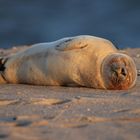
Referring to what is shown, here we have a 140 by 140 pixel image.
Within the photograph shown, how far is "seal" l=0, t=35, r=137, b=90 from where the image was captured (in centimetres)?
505

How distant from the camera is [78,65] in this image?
5152 mm

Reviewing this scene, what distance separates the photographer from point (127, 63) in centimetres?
511

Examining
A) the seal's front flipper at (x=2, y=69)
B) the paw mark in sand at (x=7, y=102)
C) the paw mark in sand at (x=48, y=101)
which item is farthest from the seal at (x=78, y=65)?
the paw mark in sand at (x=7, y=102)

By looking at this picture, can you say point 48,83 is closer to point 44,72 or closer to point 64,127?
point 44,72

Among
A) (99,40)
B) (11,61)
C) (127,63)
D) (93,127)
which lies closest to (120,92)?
(127,63)

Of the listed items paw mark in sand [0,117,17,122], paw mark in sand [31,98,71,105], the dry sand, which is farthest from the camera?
paw mark in sand [31,98,71,105]

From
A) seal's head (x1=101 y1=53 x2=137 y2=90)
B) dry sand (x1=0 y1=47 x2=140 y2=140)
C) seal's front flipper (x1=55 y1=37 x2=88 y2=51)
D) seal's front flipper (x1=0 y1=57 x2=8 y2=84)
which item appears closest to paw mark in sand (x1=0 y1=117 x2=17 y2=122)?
dry sand (x1=0 y1=47 x2=140 y2=140)

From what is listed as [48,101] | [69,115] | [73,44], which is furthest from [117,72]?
[69,115]

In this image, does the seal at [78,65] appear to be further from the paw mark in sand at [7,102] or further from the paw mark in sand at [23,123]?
the paw mark in sand at [23,123]

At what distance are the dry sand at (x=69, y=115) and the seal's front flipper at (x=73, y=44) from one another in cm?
56

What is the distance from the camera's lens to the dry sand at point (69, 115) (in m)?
2.71

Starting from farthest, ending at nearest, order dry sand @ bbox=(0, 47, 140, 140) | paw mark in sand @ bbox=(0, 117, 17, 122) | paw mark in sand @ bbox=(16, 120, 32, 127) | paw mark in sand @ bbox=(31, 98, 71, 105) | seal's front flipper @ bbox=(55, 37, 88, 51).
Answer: seal's front flipper @ bbox=(55, 37, 88, 51), paw mark in sand @ bbox=(31, 98, 71, 105), paw mark in sand @ bbox=(0, 117, 17, 122), paw mark in sand @ bbox=(16, 120, 32, 127), dry sand @ bbox=(0, 47, 140, 140)

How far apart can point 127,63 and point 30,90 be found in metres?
0.99

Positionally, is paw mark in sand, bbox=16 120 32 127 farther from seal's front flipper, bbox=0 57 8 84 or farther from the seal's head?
seal's front flipper, bbox=0 57 8 84
